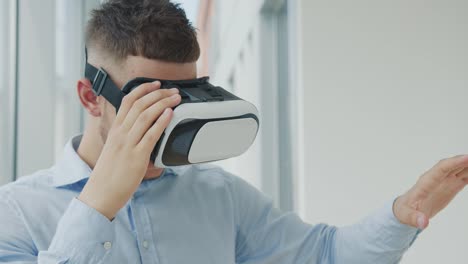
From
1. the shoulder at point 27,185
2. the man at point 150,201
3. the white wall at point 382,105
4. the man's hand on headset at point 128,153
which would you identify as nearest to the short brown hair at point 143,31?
the man at point 150,201

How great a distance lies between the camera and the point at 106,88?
1215mm

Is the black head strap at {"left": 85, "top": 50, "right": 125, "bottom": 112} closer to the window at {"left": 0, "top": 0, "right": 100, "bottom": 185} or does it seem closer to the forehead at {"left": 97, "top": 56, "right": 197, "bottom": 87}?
the forehead at {"left": 97, "top": 56, "right": 197, "bottom": 87}

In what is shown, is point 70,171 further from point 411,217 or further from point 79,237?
point 411,217

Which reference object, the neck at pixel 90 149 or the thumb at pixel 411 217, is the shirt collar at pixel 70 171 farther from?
the thumb at pixel 411 217

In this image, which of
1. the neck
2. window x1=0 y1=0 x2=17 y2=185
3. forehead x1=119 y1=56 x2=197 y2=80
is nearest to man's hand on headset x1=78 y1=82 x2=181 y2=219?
forehead x1=119 y1=56 x2=197 y2=80

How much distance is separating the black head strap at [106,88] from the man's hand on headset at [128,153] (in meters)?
0.13

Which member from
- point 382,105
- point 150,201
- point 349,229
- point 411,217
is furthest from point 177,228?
point 382,105

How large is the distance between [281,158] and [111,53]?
237cm

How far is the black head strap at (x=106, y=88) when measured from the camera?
47.2 inches

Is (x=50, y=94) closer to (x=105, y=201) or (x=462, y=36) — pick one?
(x=105, y=201)

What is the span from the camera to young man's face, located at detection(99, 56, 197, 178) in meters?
1.19

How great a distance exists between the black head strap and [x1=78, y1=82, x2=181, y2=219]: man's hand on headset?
135mm

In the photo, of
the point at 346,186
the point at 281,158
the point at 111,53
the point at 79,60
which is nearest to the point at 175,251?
the point at 111,53

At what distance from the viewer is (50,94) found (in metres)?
1.57
